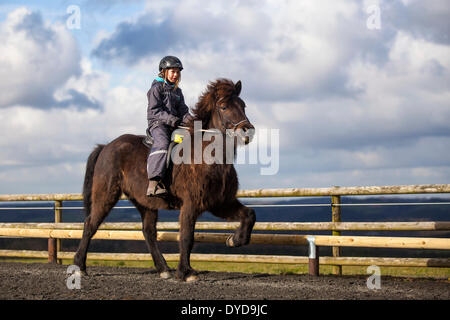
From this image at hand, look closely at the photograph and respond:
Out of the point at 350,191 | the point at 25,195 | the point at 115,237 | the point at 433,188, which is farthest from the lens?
the point at 25,195

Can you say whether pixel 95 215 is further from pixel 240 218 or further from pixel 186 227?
pixel 240 218

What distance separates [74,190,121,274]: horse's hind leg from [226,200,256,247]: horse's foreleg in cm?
188

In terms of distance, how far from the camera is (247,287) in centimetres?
596

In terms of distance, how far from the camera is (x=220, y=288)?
5789 mm

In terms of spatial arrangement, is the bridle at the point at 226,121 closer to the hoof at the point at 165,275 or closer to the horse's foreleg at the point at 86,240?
the hoof at the point at 165,275

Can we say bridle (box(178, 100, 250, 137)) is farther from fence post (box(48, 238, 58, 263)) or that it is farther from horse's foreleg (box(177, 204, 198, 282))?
fence post (box(48, 238, 58, 263))

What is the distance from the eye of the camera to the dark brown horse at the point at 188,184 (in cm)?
621

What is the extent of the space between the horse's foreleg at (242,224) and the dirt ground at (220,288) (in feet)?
1.79

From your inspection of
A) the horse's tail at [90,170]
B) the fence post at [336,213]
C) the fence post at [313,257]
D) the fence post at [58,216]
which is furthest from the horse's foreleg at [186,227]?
the fence post at [58,216]

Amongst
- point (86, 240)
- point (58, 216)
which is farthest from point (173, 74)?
point (58, 216)

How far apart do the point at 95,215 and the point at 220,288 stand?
8.09ft

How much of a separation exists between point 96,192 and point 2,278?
5.64 feet
